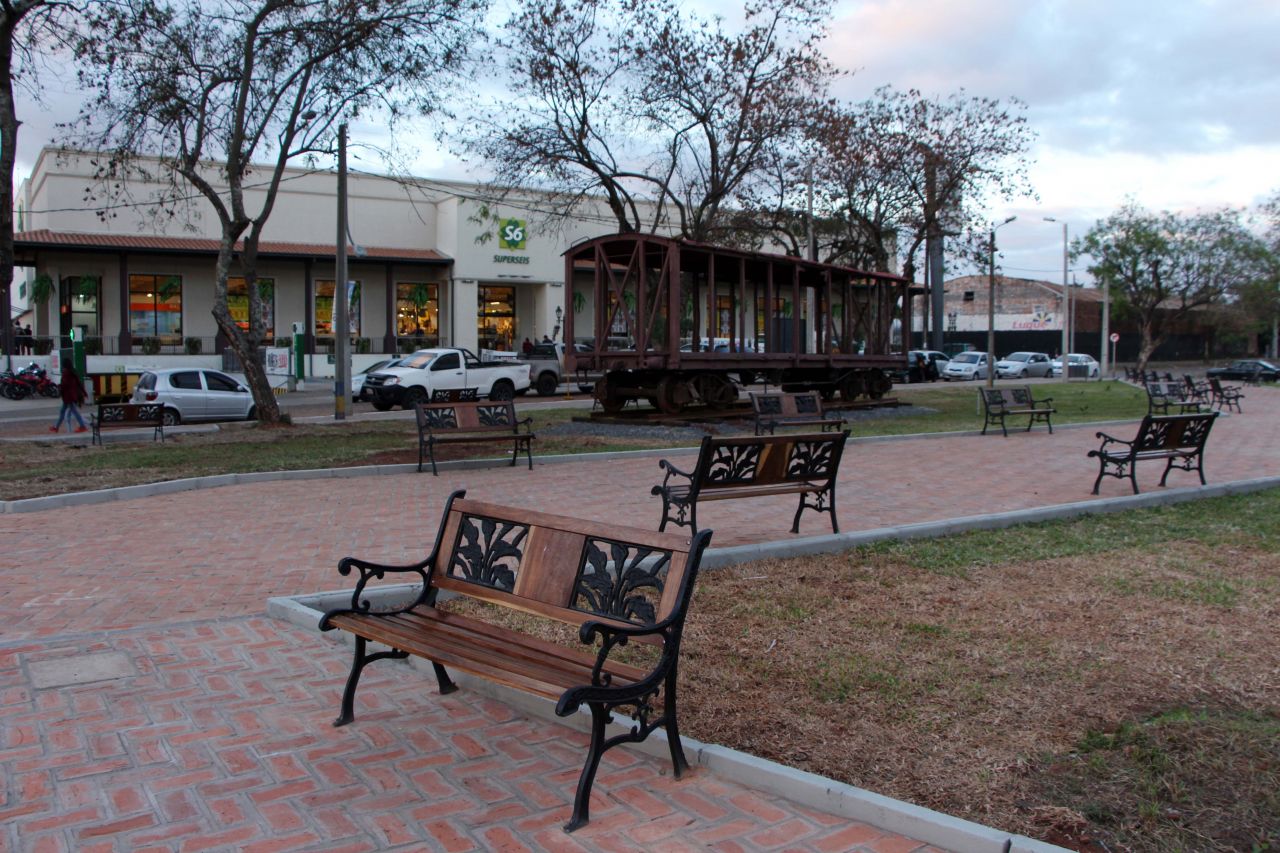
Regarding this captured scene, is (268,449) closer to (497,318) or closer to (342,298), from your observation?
(342,298)

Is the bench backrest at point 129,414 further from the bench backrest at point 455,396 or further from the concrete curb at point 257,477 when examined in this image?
the concrete curb at point 257,477

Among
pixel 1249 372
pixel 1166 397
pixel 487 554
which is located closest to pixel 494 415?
pixel 487 554

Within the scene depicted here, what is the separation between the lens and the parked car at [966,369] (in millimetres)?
46062

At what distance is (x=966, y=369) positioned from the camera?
4609cm

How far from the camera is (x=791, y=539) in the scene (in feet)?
25.4

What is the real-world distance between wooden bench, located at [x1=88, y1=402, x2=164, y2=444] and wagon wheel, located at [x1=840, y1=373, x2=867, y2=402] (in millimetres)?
15547

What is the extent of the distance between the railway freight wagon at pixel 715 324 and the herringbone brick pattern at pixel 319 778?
15.4m

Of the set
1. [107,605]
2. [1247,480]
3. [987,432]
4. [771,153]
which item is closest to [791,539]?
[107,605]

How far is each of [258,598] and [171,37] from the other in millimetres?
14004

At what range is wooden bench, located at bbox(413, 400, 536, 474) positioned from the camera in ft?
41.0

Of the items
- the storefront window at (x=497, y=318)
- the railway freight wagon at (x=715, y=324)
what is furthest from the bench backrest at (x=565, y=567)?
the storefront window at (x=497, y=318)

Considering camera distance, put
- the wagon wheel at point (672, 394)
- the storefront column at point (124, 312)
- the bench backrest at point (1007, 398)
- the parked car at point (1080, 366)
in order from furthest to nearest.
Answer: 1. the parked car at point (1080, 366)
2. the storefront column at point (124, 312)
3. the wagon wheel at point (672, 394)
4. the bench backrest at point (1007, 398)

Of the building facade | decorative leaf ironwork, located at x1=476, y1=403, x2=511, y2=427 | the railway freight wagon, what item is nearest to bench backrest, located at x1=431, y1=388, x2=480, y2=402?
decorative leaf ironwork, located at x1=476, y1=403, x2=511, y2=427

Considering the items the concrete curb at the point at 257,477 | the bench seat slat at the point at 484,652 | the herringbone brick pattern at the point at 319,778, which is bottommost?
the herringbone brick pattern at the point at 319,778
